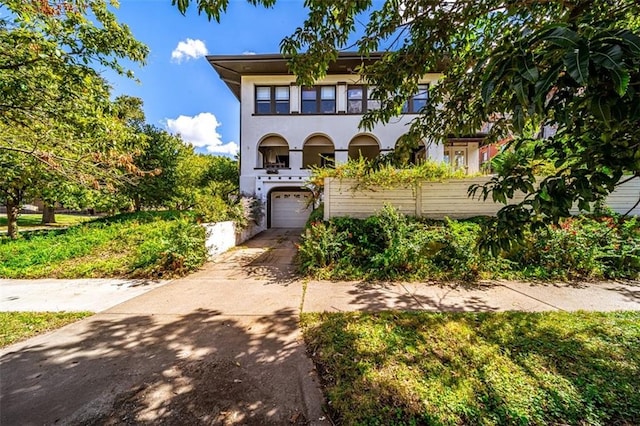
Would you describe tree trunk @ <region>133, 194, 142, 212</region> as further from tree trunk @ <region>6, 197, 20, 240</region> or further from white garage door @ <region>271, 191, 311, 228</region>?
white garage door @ <region>271, 191, 311, 228</region>

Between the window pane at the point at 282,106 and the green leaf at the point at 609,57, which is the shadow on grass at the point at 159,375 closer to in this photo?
the green leaf at the point at 609,57

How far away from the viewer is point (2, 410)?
190 cm

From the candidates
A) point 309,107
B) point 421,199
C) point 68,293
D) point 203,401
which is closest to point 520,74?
point 203,401

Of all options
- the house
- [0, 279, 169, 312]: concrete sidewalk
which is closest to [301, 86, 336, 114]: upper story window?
the house

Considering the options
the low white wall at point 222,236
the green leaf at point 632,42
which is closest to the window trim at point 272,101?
the low white wall at point 222,236

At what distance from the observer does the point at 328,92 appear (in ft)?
43.6

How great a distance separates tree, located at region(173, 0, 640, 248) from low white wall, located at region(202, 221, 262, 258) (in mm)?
5271

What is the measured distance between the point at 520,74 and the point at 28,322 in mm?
5605

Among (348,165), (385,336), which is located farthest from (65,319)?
(348,165)

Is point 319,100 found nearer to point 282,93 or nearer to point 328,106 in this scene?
point 328,106

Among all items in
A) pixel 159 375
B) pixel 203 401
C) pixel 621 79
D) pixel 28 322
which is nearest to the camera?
pixel 621 79

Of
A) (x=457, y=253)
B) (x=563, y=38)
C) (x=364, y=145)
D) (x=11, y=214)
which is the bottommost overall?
(x=457, y=253)

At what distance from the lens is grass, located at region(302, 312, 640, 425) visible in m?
1.80

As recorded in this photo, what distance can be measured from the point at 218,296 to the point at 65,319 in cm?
194
